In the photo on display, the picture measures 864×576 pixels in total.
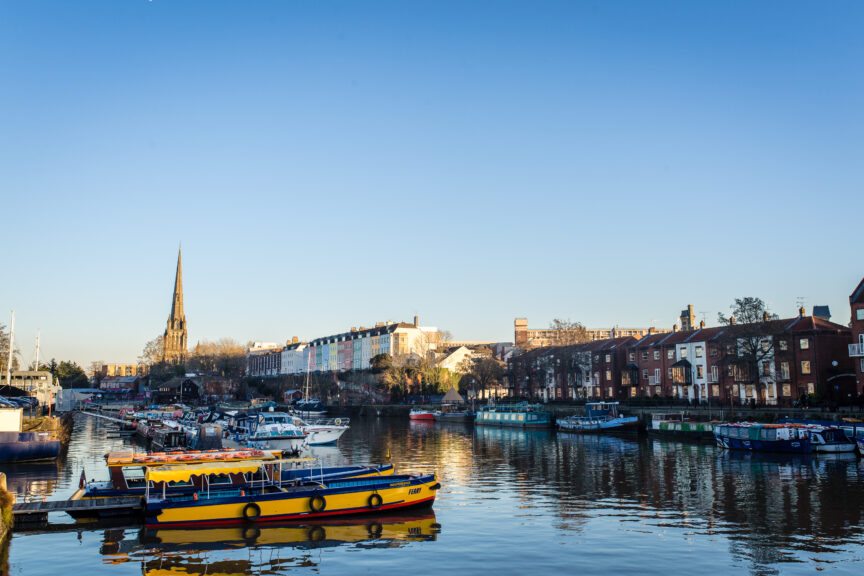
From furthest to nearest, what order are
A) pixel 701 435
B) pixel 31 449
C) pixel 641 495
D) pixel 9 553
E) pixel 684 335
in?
pixel 684 335, pixel 701 435, pixel 31 449, pixel 641 495, pixel 9 553

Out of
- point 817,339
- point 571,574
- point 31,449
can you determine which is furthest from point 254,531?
point 817,339

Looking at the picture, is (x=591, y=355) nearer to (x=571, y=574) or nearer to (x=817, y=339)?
(x=817, y=339)

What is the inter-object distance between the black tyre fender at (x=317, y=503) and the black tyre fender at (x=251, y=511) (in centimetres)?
206

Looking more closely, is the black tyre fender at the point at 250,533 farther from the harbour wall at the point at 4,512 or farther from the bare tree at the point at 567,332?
the bare tree at the point at 567,332

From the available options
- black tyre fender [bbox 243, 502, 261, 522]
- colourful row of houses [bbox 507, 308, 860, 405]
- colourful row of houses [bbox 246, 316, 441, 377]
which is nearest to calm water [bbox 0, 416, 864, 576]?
black tyre fender [bbox 243, 502, 261, 522]

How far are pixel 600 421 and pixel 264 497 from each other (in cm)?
5721

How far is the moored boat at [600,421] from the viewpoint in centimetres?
7769

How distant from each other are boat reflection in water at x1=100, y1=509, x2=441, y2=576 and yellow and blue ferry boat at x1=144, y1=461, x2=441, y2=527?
41 centimetres

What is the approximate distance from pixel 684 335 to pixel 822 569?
77.9 m

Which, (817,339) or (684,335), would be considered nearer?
(817,339)

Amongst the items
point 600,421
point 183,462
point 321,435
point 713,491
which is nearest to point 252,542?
point 183,462

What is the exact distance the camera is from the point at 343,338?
7613 inches

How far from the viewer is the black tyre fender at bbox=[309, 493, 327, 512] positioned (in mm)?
28062

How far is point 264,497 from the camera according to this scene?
27.6m
